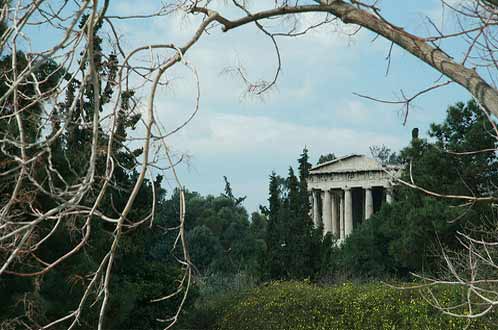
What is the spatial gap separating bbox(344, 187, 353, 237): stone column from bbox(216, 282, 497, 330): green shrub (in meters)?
20.5

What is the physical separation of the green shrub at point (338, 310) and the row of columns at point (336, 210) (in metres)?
20.8

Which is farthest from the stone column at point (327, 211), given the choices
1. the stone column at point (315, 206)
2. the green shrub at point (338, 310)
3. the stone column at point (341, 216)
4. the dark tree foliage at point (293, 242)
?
the green shrub at point (338, 310)

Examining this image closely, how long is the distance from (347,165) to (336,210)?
3112 millimetres

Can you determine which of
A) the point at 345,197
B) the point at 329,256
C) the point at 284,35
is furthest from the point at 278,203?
the point at 345,197

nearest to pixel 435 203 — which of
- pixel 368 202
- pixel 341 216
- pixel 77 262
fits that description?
pixel 77 262

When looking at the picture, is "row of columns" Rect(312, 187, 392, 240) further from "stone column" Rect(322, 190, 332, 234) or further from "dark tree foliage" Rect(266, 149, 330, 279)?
"dark tree foliage" Rect(266, 149, 330, 279)

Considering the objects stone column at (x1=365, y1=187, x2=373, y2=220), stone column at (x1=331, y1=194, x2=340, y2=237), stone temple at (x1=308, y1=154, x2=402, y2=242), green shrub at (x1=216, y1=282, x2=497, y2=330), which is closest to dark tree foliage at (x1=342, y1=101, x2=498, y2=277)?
green shrub at (x1=216, y1=282, x2=497, y2=330)

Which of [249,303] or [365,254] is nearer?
[249,303]

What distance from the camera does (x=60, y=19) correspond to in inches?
123

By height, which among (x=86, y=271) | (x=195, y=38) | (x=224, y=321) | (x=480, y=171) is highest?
(x=480, y=171)

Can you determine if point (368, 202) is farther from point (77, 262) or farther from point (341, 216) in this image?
point (77, 262)

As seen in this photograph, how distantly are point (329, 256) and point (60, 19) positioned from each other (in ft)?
46.8

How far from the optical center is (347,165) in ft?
114

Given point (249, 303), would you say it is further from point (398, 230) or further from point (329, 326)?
point (398, 230)
